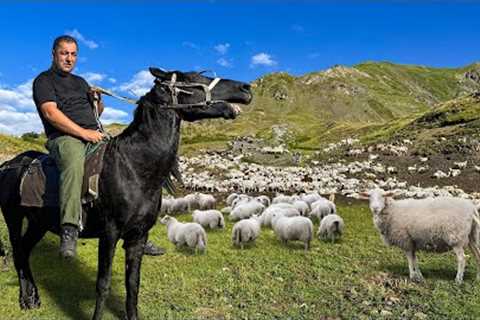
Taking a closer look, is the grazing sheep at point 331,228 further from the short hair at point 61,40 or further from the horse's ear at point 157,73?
the short hair at point 61,40

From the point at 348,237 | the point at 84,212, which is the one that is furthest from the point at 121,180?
the point at 348,237

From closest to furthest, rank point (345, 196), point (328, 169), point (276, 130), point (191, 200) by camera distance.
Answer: point (191, 200) → point (345, 196) → point (328, 169) → point (276, 130)

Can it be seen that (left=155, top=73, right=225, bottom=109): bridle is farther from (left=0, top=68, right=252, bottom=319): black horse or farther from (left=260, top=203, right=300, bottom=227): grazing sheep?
(left=260, top=203, right=300, bottom=227): grazing sheep

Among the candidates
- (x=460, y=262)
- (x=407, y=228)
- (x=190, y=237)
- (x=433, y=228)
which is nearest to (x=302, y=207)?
(x=190, y=237)

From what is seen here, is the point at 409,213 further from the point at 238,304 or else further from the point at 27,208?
the point at 27,208

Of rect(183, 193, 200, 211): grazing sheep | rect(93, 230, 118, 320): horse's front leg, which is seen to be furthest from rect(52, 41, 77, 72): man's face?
rect(183, 193, 200, 211): grazing sheep

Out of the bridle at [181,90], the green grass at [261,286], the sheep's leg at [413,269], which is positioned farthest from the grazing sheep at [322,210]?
the bridle at [181,90]

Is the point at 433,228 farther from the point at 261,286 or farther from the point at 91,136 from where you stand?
the point at 91,136

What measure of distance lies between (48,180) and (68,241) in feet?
4.05

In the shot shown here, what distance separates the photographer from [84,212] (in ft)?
25.1

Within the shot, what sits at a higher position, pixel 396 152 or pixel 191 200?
pixel 396 152

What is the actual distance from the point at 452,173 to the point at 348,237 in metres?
19.8

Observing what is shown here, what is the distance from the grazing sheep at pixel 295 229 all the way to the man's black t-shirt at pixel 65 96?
875 cm

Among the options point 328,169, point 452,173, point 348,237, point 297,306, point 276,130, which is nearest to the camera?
point 297,306
